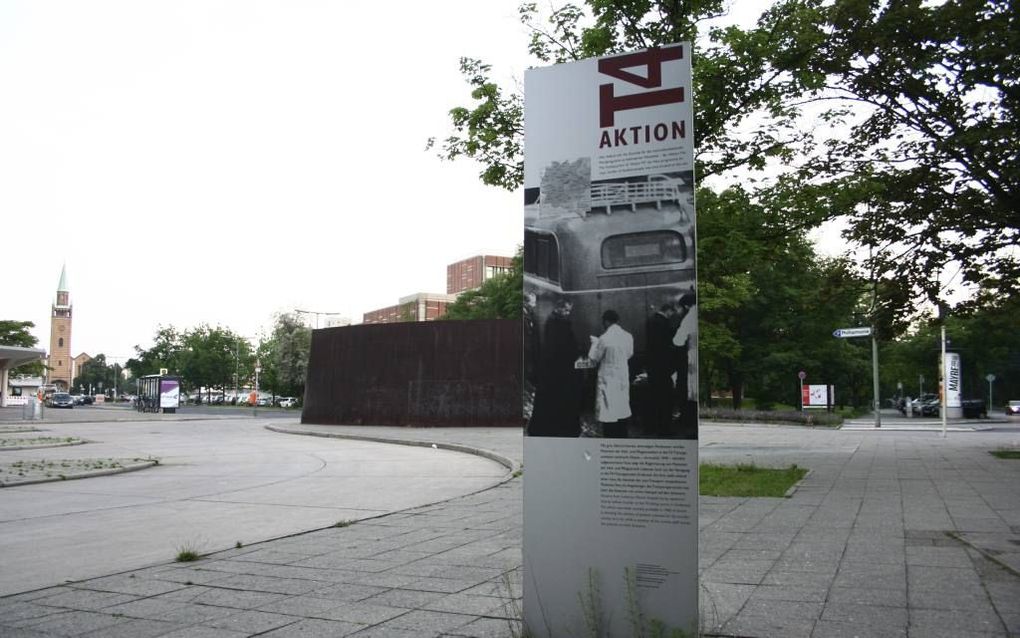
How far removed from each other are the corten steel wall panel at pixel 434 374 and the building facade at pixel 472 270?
101 m

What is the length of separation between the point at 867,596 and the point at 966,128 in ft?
33.7

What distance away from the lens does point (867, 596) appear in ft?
16.5

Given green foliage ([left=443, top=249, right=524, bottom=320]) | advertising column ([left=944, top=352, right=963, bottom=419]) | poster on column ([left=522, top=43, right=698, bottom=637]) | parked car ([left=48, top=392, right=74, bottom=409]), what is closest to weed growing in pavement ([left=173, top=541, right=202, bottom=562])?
poster on column ([left=522, top=43, right=698, bottom=637])

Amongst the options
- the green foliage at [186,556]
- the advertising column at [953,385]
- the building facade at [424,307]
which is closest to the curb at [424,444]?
the green foliage at [186,556]

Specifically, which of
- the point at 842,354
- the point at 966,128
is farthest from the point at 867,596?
the point at 842,354

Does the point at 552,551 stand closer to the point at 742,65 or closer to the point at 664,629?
the point at 664,629

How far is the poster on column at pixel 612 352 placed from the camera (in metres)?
3.71

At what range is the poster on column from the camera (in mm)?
3715

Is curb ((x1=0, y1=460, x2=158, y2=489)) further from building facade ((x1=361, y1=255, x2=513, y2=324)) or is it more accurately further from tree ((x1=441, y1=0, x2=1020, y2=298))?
building facade ((x1=361, y1=255, x2=513, y2=324))

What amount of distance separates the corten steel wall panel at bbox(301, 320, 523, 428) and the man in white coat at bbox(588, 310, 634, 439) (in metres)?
25.3

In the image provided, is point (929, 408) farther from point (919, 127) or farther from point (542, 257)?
point (542, 257)

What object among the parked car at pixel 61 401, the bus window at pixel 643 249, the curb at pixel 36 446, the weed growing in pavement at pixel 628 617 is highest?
the bus window at pixel 643 249

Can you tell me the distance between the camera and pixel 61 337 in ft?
469

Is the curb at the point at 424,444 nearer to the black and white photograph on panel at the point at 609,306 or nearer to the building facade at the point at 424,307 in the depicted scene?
the black and white photograph on panel at the point at 609,306
